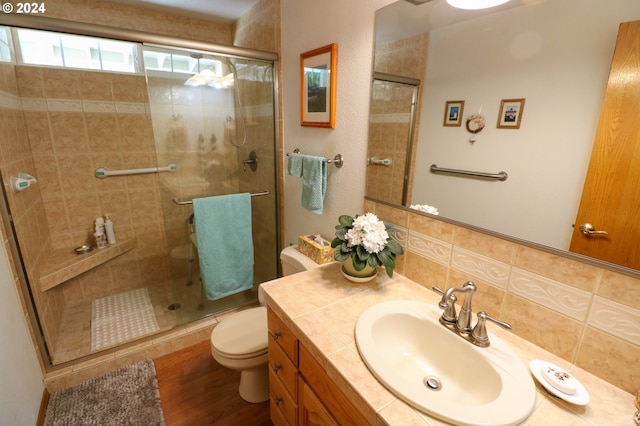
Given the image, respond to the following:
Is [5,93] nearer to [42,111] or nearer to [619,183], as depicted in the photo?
[42,111]

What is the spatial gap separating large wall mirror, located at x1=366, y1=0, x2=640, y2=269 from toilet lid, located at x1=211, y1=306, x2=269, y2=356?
101cm

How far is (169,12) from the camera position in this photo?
2324mm

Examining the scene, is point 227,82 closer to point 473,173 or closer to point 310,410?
point 473,173

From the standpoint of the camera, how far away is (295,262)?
168 centimetres

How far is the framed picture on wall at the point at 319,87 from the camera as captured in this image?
152 centimetres

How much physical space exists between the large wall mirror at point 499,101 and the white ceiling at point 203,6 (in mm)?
1413

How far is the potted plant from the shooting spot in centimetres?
112

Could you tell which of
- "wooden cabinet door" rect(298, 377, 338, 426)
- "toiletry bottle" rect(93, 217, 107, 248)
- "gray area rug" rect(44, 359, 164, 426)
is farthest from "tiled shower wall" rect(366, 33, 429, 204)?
"toiletry bottle" rect(93, 217, 107, 248)

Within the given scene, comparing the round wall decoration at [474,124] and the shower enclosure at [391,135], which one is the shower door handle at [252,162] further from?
the round wall decoration at [474,124]

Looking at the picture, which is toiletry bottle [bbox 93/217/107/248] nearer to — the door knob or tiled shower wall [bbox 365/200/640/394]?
tiled shower wall [bbox 365/200/640/394]

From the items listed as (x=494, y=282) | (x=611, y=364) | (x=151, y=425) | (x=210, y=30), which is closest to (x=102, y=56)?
(x=210, y=30)

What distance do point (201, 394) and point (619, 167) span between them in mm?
2020

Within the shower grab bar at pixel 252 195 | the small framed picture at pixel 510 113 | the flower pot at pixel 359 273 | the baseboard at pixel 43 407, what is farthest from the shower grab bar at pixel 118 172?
the small framed picture at pixel 510 113

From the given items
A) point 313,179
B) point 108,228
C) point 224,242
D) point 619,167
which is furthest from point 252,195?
point 619,167
